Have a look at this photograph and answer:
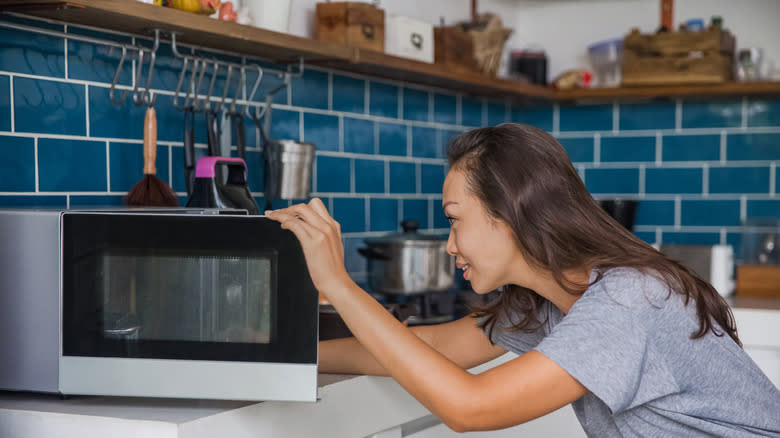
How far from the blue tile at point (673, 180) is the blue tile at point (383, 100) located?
1.07 metres

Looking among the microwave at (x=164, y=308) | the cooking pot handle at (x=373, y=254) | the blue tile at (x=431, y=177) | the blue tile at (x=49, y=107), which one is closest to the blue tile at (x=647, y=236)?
the blue tile at (x=431, y=177)

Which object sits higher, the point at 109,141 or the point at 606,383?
the point at 109,141

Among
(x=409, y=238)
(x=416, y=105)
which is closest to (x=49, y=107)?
(x=409, y=238)

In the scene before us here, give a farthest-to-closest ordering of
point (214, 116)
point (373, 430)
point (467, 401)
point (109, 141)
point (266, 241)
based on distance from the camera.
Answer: point (214, 116) < point (109, 141) < point (373, 430) < point (266, 241) < point (467, 401)

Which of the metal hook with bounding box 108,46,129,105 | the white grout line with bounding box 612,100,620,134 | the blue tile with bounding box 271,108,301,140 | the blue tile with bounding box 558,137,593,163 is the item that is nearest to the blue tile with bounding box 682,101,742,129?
the white grout line with bounding box 612,100,620,134

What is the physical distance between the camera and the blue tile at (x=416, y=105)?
274 centimetres

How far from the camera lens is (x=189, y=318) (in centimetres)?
125

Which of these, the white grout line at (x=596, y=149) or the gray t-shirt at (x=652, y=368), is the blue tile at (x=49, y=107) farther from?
the white grout line at (x=596, y=149)

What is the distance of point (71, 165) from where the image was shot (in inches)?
67.4

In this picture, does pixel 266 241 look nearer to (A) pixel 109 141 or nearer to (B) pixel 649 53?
(A) pixel 109 141

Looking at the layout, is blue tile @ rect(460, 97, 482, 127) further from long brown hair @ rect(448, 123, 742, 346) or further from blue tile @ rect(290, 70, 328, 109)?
long brown hair @ rect(448, 123, 742, 346)

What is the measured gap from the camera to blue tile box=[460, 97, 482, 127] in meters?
3.03

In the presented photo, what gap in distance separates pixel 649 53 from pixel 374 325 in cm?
221

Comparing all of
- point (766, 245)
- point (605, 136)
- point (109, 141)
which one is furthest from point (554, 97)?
point (109, 141)
